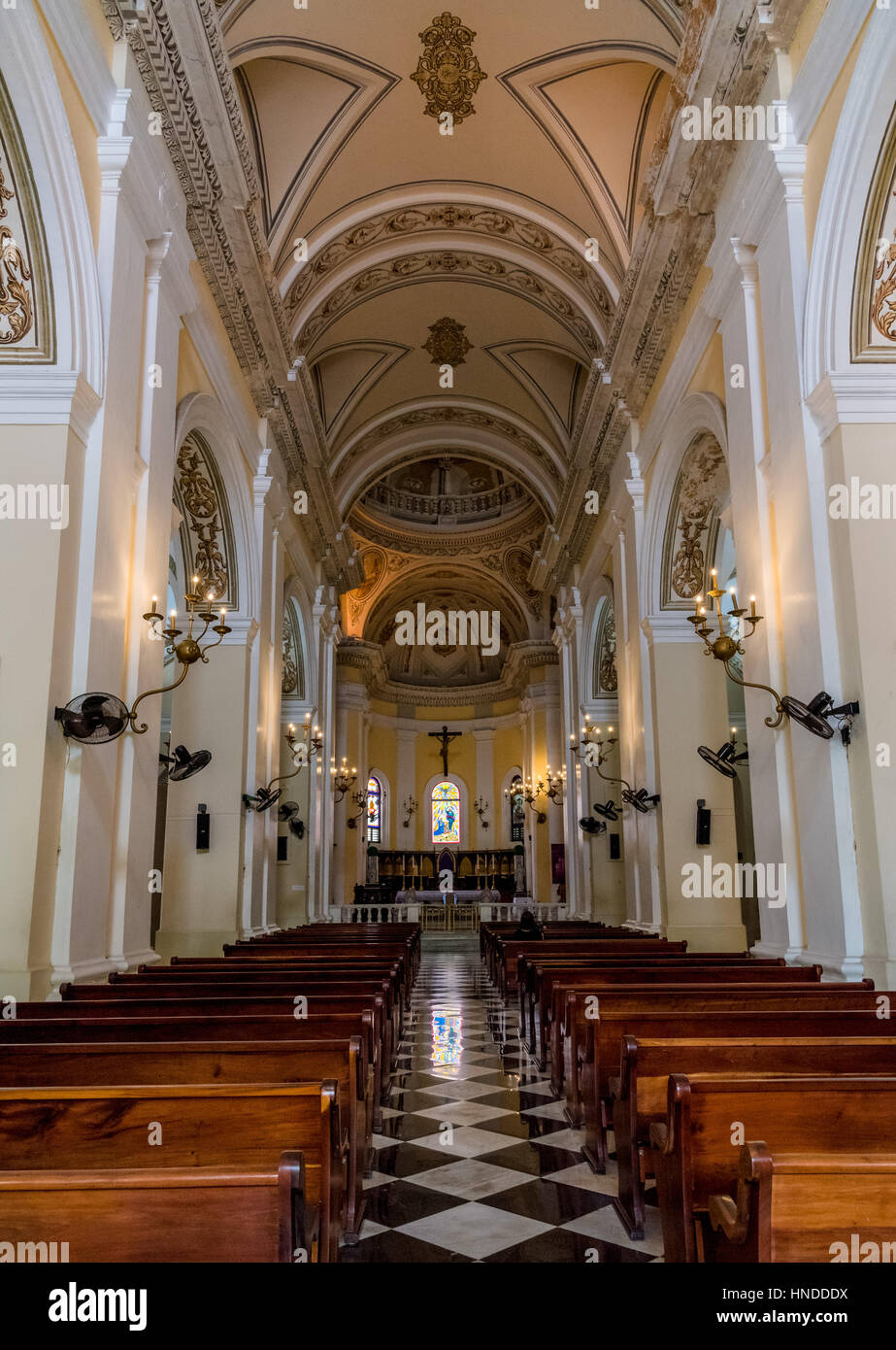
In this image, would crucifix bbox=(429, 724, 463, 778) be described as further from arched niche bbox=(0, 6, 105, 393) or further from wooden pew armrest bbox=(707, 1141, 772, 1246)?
wooden pew armrest bbox=(707, 1141, 772, 1246)

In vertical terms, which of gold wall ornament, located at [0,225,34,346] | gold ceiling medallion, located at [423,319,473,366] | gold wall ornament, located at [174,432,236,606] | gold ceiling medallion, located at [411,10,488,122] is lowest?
gold wall ornament, located at [0,225,34,346]

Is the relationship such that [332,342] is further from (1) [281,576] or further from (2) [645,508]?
(2) [645,508]

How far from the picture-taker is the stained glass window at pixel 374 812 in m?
27.3

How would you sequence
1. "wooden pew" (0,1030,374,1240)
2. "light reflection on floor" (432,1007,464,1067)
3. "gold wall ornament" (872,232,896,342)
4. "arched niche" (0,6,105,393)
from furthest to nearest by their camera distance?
"light reflection on floor" (432,1007,464,1067) < "gold wall ornament" (872,232,896,342) < "arched niche" (0,6,105,393) < "wooden pew" (0,1030,374,1240)

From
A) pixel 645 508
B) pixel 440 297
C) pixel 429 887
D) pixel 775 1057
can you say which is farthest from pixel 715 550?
pixel 429 887

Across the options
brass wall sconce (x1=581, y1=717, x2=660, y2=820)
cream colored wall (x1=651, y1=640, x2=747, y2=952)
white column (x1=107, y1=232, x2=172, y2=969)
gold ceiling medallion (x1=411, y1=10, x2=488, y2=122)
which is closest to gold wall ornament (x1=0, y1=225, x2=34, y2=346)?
white column (x1=107, y1=232, x2=172, y2=969)

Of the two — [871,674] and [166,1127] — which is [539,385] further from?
[166,1127]

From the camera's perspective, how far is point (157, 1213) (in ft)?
5.32

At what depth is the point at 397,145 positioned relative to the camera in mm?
11078

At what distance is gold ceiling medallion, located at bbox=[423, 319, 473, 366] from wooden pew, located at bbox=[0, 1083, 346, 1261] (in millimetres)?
14576

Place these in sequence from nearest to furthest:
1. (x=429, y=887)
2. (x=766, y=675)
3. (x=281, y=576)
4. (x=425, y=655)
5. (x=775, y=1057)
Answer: (x=775, y=1057)
(x=766, y=675)
(x=281, y=576)
(x=429, y=887)
(x=425, y=655)

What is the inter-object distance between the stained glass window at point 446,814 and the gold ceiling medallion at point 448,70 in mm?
20352

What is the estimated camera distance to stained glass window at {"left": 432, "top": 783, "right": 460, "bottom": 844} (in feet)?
92.8
